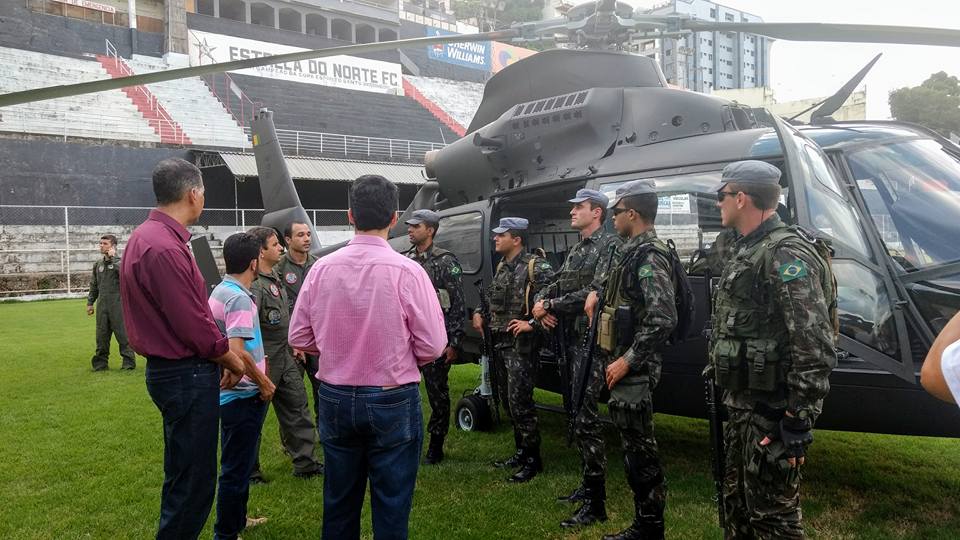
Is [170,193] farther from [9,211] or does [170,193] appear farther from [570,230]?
[9,211]

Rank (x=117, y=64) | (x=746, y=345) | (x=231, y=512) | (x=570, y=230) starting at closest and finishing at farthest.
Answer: (x=746, y=345)
(x=231, y=512)
(x=570, y=230)
(x=117, y=64)

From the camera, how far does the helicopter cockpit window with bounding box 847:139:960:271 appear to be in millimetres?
3451

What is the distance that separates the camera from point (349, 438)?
8.42 ft

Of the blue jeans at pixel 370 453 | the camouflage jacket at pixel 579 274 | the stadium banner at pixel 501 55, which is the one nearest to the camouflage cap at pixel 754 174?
the camouflage jacket at pixel 579 274

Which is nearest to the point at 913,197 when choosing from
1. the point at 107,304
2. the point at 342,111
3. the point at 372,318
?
the point at 372,318

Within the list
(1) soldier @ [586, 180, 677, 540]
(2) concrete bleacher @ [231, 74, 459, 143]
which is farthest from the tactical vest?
(2) concrete bleacher @ [231, 74, 459, 143]

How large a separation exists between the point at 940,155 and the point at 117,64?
106ft

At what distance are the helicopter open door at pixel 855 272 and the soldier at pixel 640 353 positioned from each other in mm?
781

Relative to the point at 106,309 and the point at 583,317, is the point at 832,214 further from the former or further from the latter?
the point at 106,309

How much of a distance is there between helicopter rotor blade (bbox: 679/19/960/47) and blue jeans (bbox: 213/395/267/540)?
378cm

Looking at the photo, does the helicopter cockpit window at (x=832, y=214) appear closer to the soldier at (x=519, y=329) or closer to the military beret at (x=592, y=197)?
the military beret at (x=592, y=197)

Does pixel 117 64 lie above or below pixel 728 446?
above

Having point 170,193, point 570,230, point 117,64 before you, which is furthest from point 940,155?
point 117,64

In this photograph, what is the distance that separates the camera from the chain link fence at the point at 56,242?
19.9 metres
